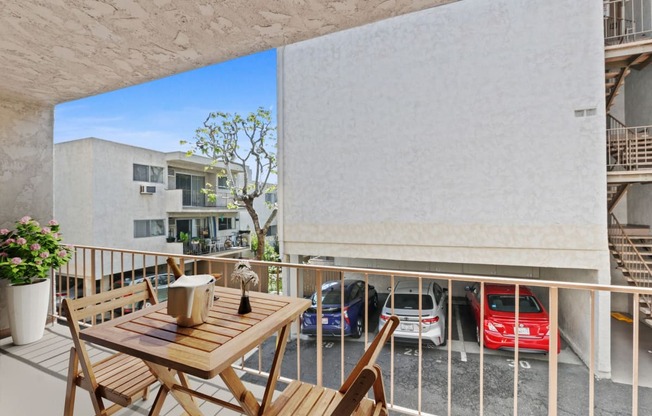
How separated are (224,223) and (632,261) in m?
14.9

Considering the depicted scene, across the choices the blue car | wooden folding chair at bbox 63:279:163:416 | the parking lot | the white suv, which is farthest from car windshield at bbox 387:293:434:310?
wooden folding chair at bbox 63:279:163:416

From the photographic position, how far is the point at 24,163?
306 cm

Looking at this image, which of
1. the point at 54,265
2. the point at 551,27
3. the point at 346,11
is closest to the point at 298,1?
the point at 346,11

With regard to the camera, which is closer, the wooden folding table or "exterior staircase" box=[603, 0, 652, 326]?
the wooden folding table

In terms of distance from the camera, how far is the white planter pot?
2.71m

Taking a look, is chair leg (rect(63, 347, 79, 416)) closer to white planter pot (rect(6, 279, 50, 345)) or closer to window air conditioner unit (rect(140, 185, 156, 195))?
white planter pot (rect(6, 279, 50, 345))

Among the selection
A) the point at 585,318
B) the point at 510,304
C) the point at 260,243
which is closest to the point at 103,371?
the point at 510,304

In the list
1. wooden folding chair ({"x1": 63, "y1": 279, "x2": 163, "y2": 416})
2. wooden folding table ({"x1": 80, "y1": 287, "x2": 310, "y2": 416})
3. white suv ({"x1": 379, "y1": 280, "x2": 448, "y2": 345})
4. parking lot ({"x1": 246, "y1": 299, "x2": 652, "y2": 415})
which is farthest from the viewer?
white suv ({"x1": 379, "y1": 280, "x2": 448, "y2": 345})

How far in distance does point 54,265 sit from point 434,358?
18.6 ft

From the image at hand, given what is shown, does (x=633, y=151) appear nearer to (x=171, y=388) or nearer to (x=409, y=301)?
(x=409, y=301)

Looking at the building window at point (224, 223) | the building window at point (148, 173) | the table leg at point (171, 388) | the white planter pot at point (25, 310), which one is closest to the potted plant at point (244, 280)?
the table leg at point (171, 388)

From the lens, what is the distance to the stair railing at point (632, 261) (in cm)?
546

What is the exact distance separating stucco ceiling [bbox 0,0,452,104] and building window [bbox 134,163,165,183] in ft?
32.0

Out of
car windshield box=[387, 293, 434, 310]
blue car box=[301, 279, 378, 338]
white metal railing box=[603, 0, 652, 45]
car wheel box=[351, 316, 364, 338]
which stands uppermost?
white metal railing box=[603, 0, 652, 45]
